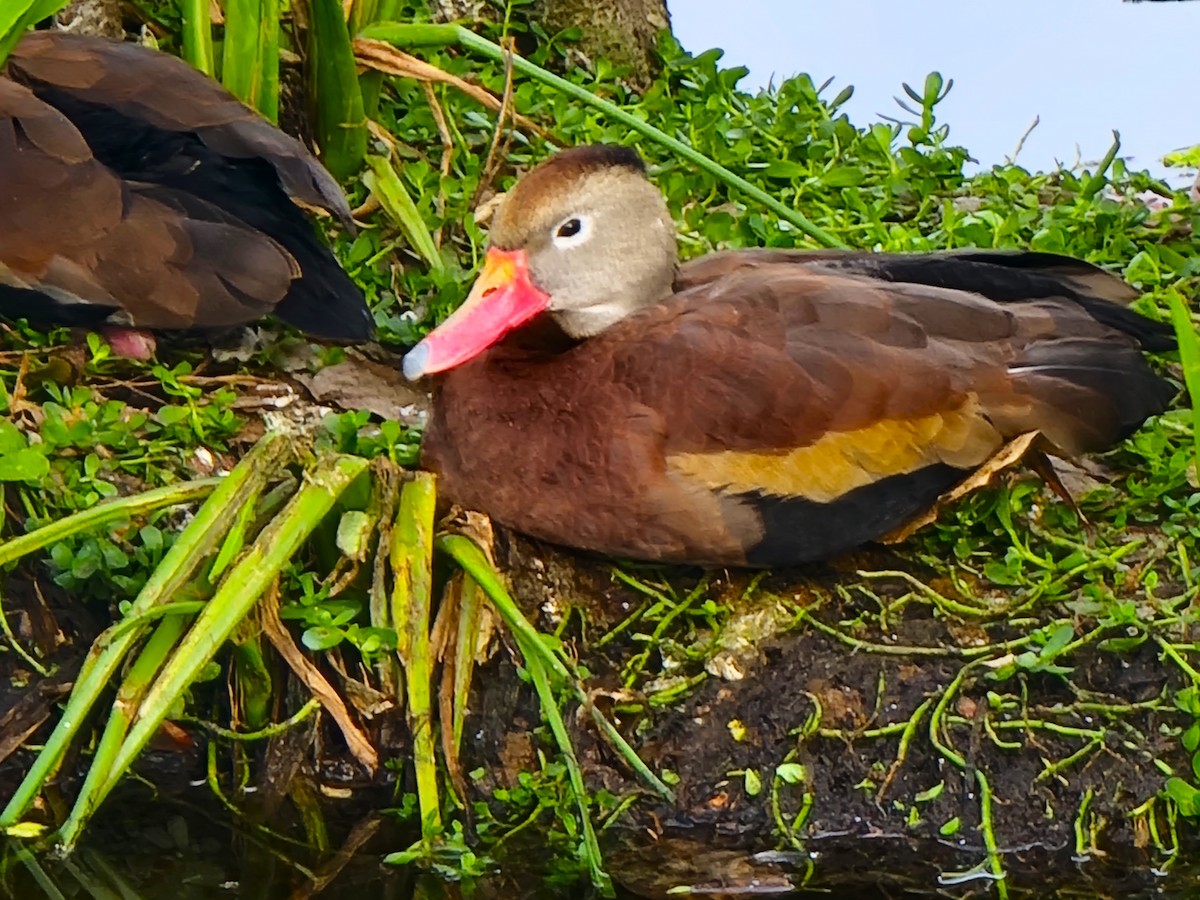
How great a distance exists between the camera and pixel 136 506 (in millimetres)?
2600

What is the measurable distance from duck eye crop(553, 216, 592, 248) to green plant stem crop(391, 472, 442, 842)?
0.53 metres

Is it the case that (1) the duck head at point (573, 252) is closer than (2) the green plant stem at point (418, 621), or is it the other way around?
(2) the green plant stem at point (418, 621)

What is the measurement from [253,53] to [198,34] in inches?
5.5

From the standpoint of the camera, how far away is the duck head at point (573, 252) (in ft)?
9.61

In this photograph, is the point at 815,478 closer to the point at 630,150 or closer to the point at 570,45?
the point at 630,150

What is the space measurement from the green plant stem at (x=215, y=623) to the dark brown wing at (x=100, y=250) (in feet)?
2.48

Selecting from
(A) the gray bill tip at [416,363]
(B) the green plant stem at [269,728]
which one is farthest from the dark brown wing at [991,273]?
(B) the green plant stem at [269,728]

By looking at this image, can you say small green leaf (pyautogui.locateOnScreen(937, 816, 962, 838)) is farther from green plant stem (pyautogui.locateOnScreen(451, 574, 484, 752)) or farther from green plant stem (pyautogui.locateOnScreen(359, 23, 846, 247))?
green plant stem (pyautogui.locateOnScreen(359, 23, 846, 247))

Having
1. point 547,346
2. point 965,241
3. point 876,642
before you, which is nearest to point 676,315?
point 547,346

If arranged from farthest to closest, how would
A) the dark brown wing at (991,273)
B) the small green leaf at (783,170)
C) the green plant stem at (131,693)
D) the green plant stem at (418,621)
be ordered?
the small green leaf at (783,170)
the dark brown wing at (991,273)
the green plant stem at (418,621)
the green plant stem at (131,693)

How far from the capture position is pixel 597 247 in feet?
9.81

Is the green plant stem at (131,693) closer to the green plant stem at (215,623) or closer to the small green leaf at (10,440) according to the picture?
the green plant stem at (215,623)

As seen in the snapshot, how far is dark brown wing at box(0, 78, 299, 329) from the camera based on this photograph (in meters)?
3.13

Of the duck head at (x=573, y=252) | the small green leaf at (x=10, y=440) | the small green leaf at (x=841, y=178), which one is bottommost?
the small green leaf at (x=10, y=440)
